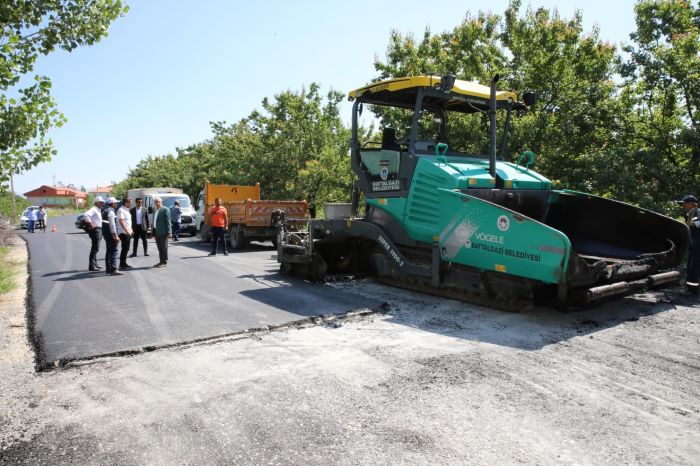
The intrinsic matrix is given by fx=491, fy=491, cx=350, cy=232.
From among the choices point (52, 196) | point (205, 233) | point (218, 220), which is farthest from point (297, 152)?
point (52, 196)

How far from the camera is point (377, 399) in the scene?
3.70m

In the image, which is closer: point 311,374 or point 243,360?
point 311,374

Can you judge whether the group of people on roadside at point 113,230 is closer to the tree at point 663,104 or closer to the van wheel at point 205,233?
the van wheel at point 205,233

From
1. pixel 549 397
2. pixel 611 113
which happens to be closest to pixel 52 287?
pixel 549 397

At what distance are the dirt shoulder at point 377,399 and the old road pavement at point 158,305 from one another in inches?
15.7

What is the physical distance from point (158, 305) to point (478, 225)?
4579 millimetres

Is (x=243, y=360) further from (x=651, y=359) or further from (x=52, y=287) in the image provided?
(x=52, y=287)

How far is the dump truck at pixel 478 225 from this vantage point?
19.0ft

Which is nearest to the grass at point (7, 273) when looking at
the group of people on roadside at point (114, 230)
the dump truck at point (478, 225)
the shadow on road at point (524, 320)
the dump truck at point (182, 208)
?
the group of people on roadside at point (114, 230)

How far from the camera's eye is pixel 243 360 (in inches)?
181

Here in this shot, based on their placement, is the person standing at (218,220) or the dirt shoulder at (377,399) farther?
the person standing at (218,220)

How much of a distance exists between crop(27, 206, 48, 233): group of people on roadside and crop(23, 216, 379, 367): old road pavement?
21.2 metres

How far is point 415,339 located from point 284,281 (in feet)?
13.9

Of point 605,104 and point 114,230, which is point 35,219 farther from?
point 605,104
